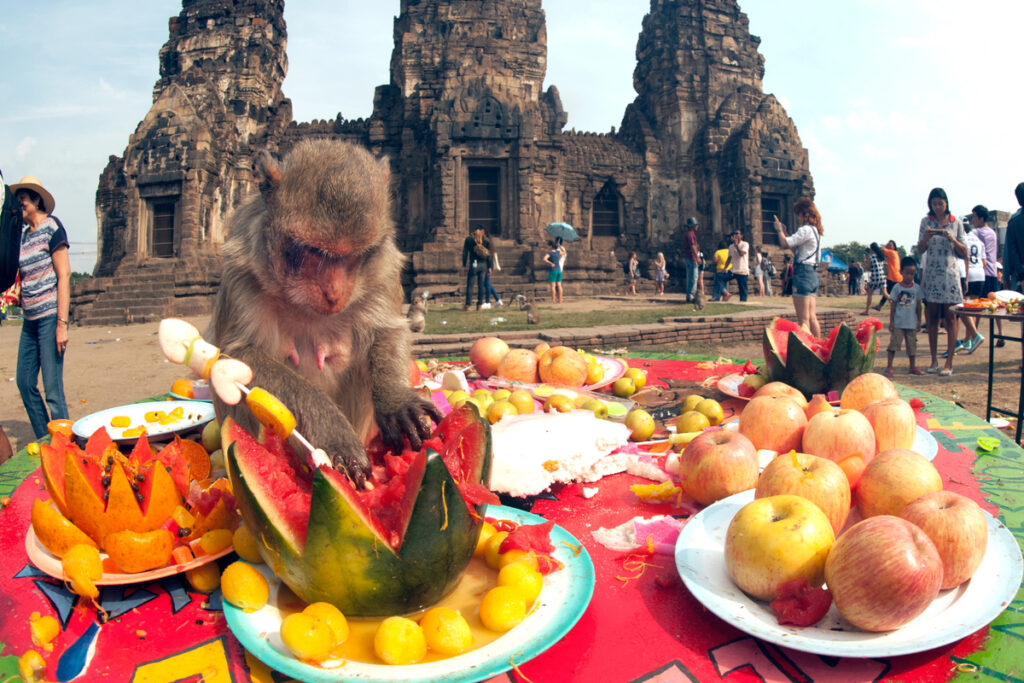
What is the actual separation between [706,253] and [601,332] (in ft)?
60.0

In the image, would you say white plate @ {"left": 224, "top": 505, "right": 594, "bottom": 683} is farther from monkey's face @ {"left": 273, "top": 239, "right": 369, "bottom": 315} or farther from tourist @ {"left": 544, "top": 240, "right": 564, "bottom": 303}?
tourist @ {"left": 544, "top": 240, "right": 564, "bottom": 303}

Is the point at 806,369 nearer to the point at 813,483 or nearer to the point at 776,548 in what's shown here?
the point at 813,483

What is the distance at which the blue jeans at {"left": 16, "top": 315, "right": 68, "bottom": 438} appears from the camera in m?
4.69

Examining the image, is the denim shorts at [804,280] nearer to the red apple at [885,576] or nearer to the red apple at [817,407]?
the red apple at [817,407]

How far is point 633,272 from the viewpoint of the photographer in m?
22.4

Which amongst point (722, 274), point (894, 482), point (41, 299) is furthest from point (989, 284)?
point (41, 299)

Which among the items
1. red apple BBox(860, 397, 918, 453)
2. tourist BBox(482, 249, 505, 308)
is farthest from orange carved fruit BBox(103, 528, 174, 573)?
tourist BBox(482, 249, 505, 308)

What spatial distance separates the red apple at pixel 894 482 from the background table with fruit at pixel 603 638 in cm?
29

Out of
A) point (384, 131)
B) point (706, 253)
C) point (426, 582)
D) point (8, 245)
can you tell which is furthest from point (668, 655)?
point (706, 253)

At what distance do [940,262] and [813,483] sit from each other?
7.35 m

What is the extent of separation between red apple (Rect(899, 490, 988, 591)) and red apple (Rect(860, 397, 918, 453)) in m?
0.75

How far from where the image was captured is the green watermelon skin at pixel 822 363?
9.98ft

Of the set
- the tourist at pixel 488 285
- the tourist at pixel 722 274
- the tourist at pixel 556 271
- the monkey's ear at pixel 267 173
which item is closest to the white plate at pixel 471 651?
the monkey's ear at pixel 267 173

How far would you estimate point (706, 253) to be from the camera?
80.2 ft
